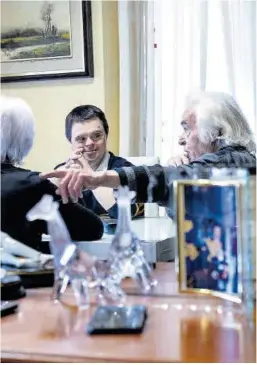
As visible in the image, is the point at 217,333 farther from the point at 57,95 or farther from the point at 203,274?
the point at 57,95

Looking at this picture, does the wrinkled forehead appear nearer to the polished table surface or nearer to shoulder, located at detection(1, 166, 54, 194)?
shoulder, located at detection(1, 166, 54, 194)

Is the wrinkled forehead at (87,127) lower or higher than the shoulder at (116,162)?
higher

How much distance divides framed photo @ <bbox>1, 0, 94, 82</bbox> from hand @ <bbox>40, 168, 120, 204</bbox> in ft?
0.65

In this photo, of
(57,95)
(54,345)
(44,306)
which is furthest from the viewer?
(57,95)

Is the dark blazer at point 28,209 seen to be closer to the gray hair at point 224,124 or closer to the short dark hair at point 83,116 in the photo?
the short dark hair at point 83,116

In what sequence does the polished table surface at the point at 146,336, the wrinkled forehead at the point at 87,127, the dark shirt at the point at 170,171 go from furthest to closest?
the wrinkled forehead at the point at 87,127, the dark shirt at the point at 170,171, the polished table surface at the point at 146,336

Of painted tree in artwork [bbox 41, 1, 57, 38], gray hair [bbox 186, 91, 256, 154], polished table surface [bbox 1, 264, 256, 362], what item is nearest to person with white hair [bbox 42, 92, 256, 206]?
gray hair [bbox 186, 91, 256, 154]

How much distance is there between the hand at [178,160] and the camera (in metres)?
0.88

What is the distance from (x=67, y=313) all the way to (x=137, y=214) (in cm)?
21

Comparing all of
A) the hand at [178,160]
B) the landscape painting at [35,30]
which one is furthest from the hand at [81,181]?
the landscape painting at [35,30]

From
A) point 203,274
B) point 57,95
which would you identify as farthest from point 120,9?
point 203,274

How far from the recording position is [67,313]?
2.64ft

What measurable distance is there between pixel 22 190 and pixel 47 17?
35 centimetres

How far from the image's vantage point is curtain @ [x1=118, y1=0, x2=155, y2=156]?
0.95m
